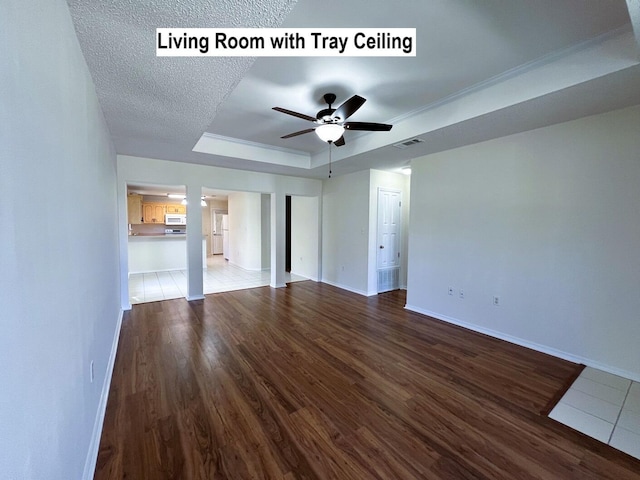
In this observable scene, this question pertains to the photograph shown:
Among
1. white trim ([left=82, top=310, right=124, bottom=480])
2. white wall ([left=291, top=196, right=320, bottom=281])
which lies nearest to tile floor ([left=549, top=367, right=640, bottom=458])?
white trim ([left=82, top=310, right=124, bottom=480])

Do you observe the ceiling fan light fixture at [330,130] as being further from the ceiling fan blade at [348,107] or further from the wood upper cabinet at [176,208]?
the wood upper cabinet at [176,208]

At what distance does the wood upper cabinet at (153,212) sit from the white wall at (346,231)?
683 cm

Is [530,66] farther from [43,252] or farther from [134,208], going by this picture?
[134,208]

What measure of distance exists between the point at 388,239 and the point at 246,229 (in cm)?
428

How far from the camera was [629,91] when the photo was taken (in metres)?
2.21

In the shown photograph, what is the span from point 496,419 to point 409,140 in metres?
3.02

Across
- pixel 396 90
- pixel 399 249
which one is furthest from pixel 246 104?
pixel 399 249

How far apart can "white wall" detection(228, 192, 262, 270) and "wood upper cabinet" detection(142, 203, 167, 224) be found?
9.80ft

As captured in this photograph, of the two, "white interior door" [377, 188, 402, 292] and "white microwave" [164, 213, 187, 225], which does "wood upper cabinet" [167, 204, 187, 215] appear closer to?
"white microwave" [164, 213, 187, 225]

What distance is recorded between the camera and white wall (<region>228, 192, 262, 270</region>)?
7.48 metres

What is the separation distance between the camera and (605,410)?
83.6 inches

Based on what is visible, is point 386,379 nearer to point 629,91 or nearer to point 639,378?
point 639,378

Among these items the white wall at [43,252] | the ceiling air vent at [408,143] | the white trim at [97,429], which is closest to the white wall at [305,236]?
the ceiling air vent at [408,143]

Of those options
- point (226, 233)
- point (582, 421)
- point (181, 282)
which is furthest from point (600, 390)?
point (226, 233)
